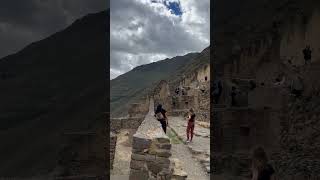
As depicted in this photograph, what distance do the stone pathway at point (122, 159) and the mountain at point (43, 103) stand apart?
4.64 feet

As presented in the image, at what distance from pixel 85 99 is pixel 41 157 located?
11.4 ft

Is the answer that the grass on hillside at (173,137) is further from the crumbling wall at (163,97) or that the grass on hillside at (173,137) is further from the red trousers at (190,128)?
the crumbling wall at (163,97)

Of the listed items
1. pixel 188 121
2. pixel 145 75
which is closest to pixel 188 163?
pixel 188 121

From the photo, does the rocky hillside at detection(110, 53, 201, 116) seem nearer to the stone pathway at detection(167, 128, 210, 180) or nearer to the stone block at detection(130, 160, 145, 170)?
the stone pathway at detection(167, 128, 210, 180)

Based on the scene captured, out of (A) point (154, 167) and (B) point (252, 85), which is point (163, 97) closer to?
(B) point (252, 85)

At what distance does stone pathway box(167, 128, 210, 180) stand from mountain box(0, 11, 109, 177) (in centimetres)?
219

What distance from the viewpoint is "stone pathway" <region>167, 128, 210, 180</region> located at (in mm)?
10242

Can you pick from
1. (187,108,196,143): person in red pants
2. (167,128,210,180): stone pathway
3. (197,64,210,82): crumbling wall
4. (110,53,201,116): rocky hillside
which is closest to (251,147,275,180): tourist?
(167,128,210,180): stone pathway

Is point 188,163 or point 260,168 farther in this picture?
point 188,163

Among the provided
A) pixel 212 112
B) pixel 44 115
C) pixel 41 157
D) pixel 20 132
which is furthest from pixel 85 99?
pixel 212 112

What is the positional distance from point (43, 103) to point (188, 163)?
510 cm

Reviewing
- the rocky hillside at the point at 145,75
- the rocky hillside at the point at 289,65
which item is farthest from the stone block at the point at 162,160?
the rocky hillside at the point at 145,75

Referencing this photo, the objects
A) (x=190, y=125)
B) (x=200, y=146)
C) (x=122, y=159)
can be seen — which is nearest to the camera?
(x=200, y=146)

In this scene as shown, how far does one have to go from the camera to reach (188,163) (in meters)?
11.4
